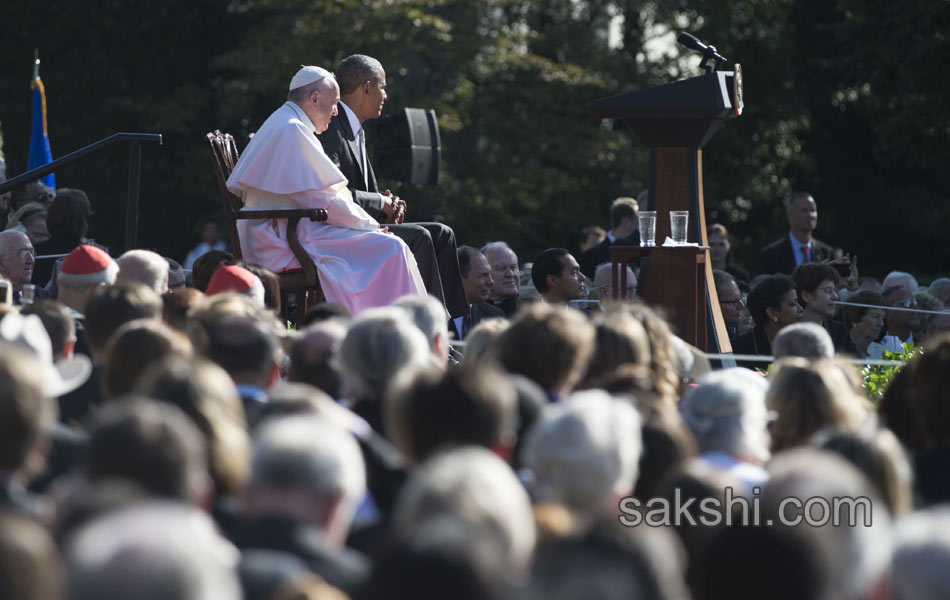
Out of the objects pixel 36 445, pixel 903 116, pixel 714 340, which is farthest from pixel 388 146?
pixel 36 445

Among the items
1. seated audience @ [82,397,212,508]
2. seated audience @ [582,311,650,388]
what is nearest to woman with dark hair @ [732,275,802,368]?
seated audience @ [582,311,650,388]

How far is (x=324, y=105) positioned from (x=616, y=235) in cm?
387

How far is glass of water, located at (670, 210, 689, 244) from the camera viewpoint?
334 inches

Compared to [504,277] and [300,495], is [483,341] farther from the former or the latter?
[504,277]

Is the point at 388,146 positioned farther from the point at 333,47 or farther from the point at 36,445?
the point at 36,445

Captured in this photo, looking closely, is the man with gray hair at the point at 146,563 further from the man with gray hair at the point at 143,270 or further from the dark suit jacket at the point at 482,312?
the dark suit jacket at the point at 482,312

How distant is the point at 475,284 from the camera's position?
31.8 feet

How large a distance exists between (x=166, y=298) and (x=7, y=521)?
12.0ft

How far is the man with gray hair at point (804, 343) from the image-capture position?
216 inches

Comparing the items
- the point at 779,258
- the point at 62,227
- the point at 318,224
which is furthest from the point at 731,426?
the point at 779,258

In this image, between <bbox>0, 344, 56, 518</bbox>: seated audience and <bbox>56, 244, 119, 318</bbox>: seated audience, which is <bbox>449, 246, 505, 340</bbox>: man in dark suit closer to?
<bbox>56, 244, 119, 318</bbox>: seated audience

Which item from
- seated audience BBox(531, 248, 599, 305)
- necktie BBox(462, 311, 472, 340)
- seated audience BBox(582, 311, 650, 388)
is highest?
seated audience BBox(582, 311, 650, 388)

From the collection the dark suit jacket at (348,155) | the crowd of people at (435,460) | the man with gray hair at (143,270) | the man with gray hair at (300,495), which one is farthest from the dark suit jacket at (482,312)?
the man with gray hair at (300,495)

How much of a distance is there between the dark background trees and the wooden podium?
1080 centimetres
